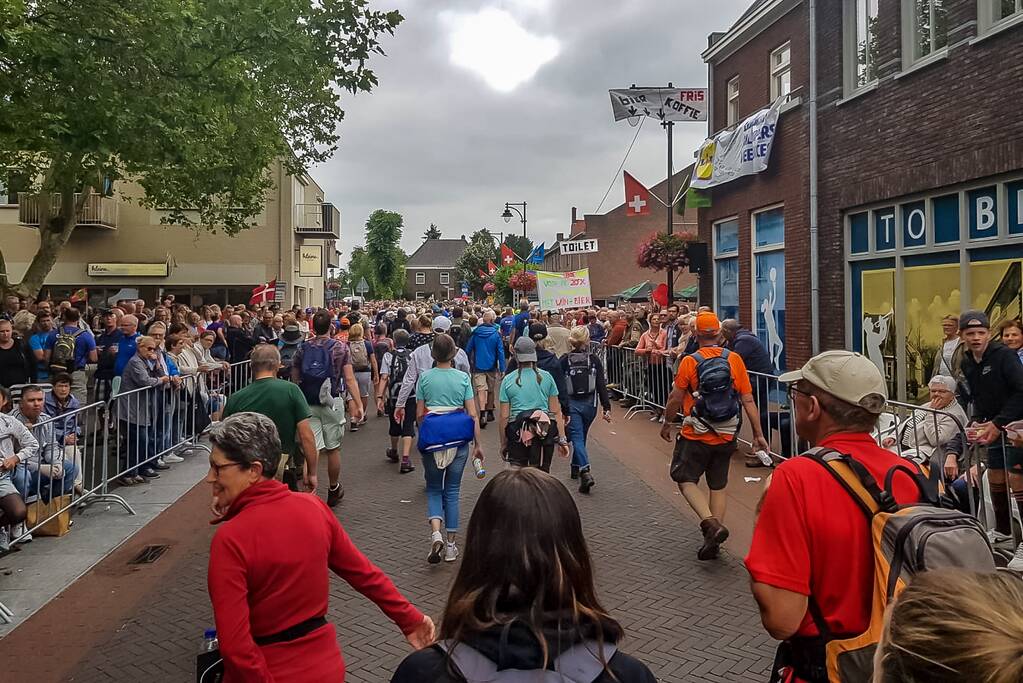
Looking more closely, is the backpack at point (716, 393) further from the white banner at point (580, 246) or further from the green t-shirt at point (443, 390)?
the white banner at point (580, 246)

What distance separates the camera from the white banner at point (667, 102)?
19938 millimetres

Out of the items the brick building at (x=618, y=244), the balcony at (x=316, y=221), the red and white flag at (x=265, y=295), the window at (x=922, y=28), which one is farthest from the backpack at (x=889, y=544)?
the brick building at (x=618, y=244)

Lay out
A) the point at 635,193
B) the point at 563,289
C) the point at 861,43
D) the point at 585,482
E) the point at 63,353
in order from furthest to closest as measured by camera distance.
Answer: the point at 635,193, the point at 563,289, the point at 861,43, the point at 63,353, the point at 585,482

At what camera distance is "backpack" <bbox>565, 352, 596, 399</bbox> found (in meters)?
8.77

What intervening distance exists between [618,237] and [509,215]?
13543 millimetres

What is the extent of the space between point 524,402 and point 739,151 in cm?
1109

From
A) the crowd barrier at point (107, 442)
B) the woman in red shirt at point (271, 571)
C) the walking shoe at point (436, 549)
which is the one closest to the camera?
the woman in red shirt at point (271, 571)

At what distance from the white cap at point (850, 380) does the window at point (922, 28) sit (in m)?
9.47

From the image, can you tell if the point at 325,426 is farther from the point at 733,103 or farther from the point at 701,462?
the point at 733,103

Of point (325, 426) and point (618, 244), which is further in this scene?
point (618, 244)

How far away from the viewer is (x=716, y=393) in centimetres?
639

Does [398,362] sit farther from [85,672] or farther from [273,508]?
[273,508]

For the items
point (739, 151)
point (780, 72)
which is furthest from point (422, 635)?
point (739, 151)

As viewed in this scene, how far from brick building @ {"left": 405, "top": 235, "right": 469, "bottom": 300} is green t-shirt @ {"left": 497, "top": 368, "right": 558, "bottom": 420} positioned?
117 meters
